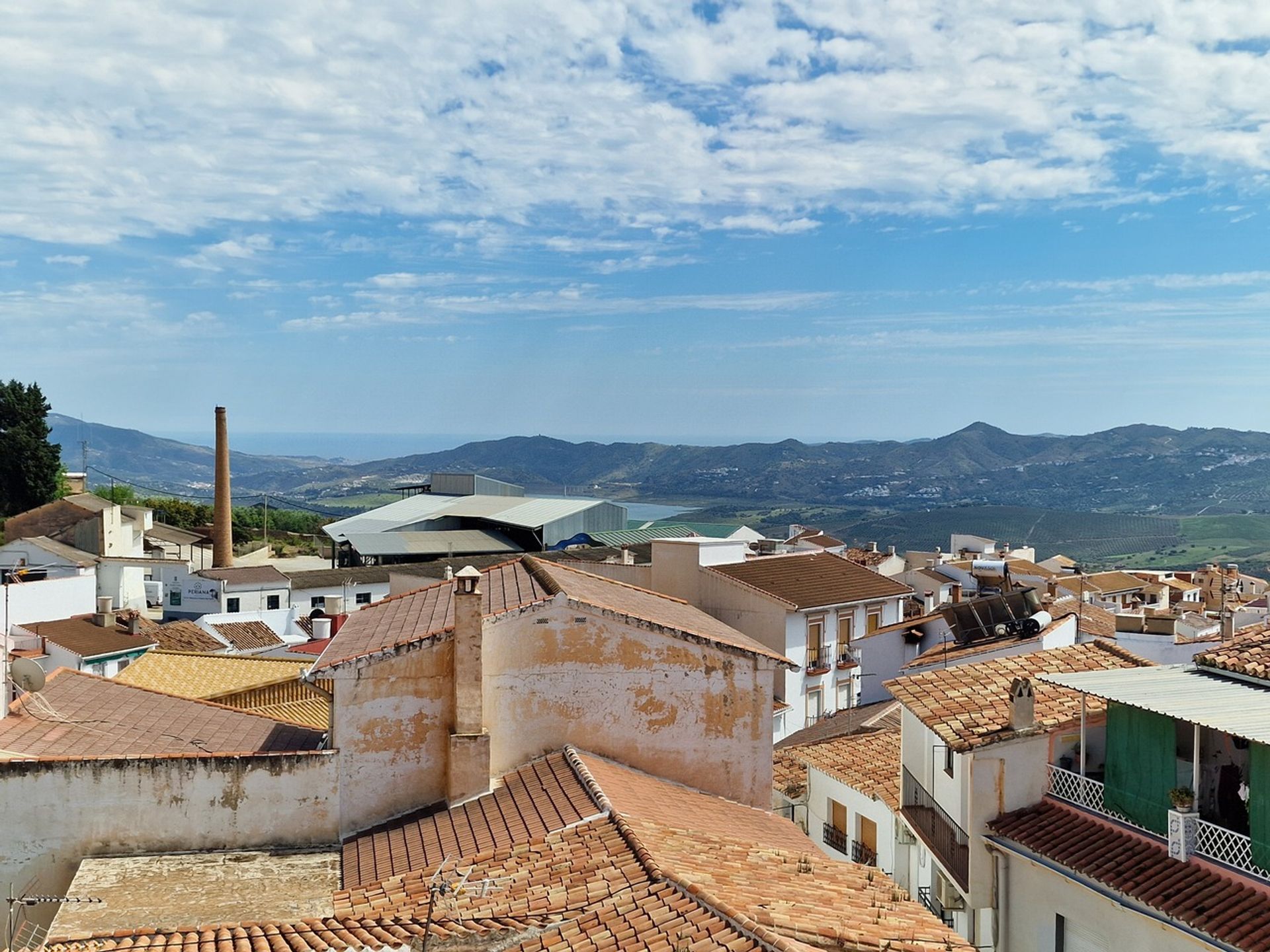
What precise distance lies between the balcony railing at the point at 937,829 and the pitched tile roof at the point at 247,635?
28.9m

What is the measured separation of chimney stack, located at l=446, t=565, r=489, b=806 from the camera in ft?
51.7

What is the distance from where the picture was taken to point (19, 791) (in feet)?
47.5

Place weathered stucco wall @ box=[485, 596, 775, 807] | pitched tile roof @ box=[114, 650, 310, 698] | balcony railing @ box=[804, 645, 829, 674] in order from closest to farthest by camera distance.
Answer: weathered stucco wall @ box=[485, 596, 775, 807] → pitched tile roof @ box=[114, 650, 310, 698] → balcony railing @ box=[804, 645, 829, 674]

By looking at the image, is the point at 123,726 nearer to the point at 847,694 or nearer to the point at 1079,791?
the point at 1079,791

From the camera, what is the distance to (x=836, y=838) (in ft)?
76.6

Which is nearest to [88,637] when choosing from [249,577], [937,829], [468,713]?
[249,577]

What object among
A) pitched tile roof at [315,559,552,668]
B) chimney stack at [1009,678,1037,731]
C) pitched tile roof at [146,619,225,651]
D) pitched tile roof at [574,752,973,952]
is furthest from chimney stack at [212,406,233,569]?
chimney stack at [1009,678,1037,731]

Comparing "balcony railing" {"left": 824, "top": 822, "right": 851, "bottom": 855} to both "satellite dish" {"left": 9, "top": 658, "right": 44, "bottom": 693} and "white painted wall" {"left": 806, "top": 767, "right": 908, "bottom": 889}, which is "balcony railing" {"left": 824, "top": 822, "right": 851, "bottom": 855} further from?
"satellite dish" {"left": 9, "top": 658, "right": 44, "bottom": 693}

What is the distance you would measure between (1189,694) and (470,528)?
7838cm

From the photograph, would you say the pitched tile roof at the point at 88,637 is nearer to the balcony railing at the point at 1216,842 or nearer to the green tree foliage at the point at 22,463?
the balcony railing at the point at 1216,842

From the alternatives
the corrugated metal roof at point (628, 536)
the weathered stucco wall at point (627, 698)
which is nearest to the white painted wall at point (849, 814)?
the weathered stucco wall at point (627, 698)

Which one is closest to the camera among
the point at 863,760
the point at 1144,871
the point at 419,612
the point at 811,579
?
the point at 1144,871

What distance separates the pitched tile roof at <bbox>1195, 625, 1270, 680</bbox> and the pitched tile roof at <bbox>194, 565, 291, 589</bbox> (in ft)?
173

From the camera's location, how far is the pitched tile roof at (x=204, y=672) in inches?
1084
